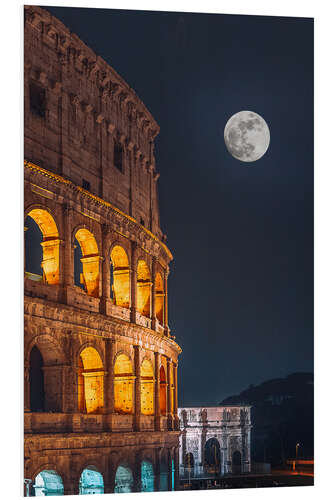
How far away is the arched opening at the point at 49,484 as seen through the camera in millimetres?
17561

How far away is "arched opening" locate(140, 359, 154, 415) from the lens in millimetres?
23438

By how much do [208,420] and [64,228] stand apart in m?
12.7

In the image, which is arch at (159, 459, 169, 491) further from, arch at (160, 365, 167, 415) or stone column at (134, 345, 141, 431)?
arch at (160, 365, 167, 415)

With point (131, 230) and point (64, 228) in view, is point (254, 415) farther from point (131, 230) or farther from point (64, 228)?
point (64, 228)

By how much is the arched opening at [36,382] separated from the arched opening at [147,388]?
9.88 feet

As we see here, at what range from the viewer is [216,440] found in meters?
43.8

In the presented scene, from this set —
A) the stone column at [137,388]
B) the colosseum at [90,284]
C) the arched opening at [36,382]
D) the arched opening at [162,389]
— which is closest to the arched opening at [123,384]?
the colosseum at [90,284]

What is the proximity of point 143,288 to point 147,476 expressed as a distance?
6418 mm

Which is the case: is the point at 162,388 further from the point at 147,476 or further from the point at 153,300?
the point at 147,476

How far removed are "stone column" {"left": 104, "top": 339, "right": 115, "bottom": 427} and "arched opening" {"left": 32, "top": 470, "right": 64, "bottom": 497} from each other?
2886 mm

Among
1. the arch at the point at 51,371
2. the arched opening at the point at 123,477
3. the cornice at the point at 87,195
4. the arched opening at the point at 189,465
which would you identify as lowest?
the arched opening at the point at 189,465

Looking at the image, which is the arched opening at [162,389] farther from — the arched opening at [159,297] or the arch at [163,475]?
the arch at [163,475]

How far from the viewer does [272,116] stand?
19.6 m

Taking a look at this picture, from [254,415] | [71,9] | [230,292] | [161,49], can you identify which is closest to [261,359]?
[230,292]
